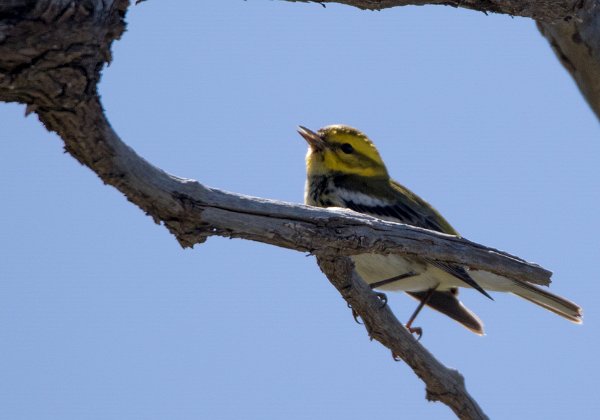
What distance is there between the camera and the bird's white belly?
7066mm

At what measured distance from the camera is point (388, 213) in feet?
25.1

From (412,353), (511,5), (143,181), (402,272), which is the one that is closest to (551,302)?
(402,272)

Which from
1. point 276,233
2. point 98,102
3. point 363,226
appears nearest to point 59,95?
point 98,102

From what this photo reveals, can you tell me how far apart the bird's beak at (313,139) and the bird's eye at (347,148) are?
0.17 metres


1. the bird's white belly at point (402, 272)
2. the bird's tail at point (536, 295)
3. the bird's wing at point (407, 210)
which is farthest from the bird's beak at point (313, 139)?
the bird's tail at point (536, 295)

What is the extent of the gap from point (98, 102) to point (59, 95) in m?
0.18

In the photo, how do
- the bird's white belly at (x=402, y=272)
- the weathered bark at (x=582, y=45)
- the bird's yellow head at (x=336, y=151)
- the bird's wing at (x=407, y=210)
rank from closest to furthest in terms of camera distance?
the weathered bark at (x=582, y=45)
the bird's white belly at (x=402, y=272)
the bird's wing at (x=407, y=210)
the bird's yellow head at (x=336, y=151)

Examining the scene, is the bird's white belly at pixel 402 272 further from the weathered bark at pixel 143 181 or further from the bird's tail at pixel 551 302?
the weathered bark at pixel 143 181

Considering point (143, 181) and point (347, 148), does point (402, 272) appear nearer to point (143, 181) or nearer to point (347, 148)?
point (347, 148)

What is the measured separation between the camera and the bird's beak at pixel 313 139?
809cm

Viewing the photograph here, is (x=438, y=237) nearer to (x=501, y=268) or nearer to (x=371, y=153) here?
(x=501, y=268)

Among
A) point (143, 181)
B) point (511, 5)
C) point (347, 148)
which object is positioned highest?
point (347, 148)

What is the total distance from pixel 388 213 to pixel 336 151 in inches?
32.3

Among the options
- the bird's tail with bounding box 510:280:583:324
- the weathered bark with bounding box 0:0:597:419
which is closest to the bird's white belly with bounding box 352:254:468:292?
the bird's tail with bounding box 510:280:583:324
